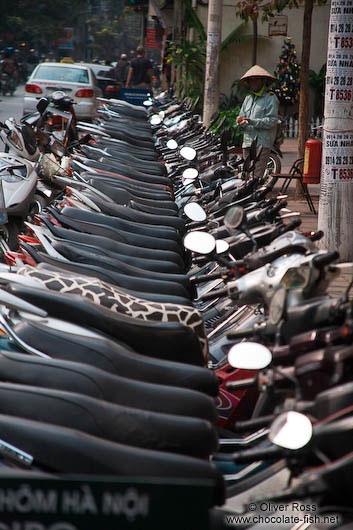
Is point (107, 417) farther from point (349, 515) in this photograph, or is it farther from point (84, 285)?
point (84, 285)

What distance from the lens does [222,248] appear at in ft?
13.1

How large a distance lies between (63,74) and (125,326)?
1895cm

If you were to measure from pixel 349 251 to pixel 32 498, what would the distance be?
6.23 meters

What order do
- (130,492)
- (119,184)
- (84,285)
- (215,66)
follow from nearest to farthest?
(130,492) → (84,285) → (119,184) → (215,66)

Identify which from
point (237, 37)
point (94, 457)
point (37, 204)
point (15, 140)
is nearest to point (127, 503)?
point (94, 457)

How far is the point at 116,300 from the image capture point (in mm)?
3900

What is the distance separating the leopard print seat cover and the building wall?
17769mm

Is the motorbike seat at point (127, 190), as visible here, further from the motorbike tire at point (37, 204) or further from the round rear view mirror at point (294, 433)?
the round rear view mirror at point (294, 433)

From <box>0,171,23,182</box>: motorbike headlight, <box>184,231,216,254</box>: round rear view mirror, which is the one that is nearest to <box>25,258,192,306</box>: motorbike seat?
<box>184,231,216,254</box>: round rear view mirror

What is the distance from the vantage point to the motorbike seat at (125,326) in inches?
136

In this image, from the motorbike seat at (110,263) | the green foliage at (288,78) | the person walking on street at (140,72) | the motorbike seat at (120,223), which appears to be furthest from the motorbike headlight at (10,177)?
the person walking on street at (140,72)

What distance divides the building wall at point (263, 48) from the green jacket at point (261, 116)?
11155 mm

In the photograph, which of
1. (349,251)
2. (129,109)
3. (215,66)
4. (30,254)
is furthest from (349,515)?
(215,66)

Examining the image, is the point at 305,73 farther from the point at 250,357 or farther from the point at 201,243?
the point at 250,357
